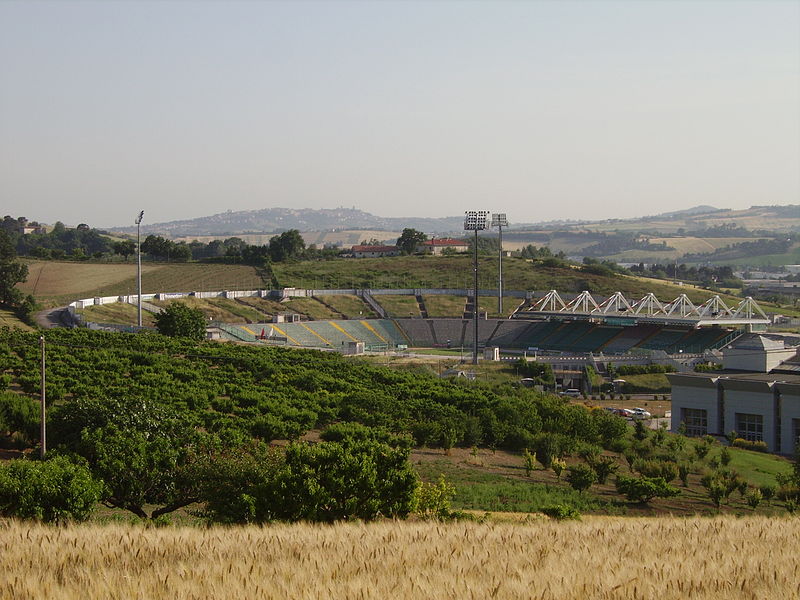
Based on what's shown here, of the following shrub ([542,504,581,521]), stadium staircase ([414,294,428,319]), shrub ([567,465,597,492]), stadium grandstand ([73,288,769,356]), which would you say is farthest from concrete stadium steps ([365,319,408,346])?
shrub ([542,504,581,521])

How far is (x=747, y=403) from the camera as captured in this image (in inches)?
1836

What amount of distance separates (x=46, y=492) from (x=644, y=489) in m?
17.8

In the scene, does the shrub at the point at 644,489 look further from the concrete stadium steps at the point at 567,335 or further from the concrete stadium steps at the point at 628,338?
the concrete stadium steps at the point at 567,335

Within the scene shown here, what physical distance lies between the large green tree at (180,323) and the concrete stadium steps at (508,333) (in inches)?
1247

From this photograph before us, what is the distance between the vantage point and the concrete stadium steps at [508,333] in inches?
3553

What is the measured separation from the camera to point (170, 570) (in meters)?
11.0

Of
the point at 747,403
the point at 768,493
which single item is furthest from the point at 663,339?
the point at 768,493

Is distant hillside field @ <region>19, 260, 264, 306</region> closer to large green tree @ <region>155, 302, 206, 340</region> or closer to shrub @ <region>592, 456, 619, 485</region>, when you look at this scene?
large green tree @ <region>155, 302, 206, 340</region>

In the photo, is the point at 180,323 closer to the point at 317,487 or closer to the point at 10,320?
the point at 10,320

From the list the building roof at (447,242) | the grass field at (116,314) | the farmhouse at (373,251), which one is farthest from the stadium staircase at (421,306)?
the building roof at (447,242)

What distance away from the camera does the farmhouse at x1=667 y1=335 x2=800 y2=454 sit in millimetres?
45031

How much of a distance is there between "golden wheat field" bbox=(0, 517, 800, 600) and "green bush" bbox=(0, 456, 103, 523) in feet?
13.0

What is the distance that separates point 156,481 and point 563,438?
18.9 meters

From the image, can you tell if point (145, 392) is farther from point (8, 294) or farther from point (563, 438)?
point (8, 294)
